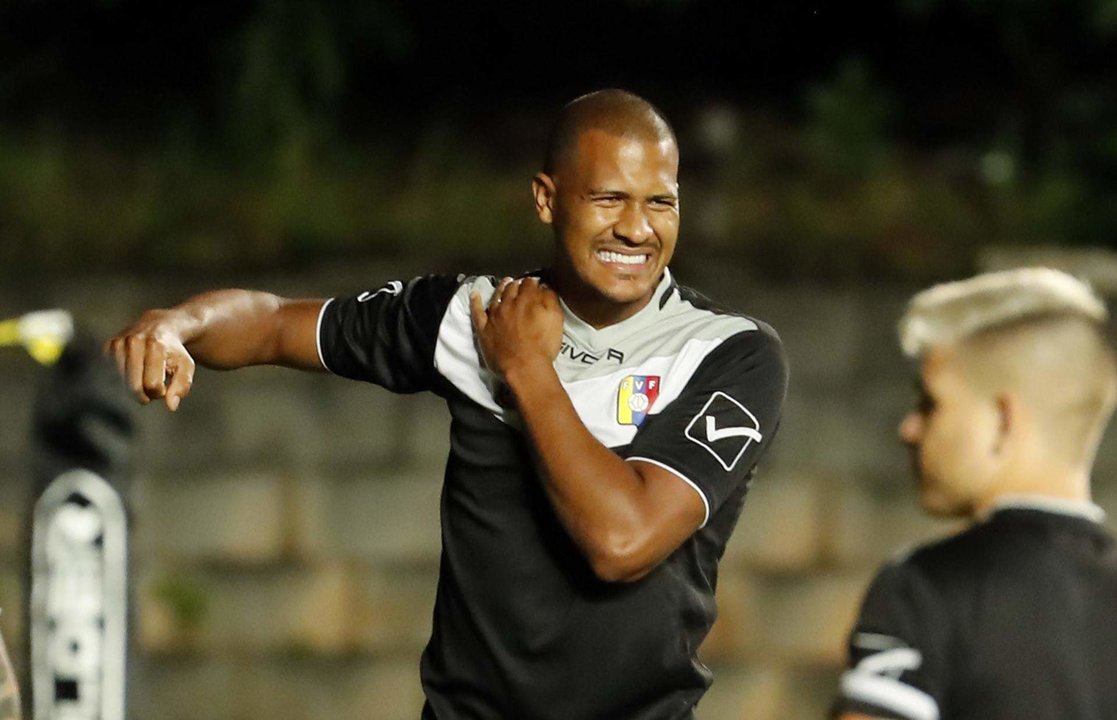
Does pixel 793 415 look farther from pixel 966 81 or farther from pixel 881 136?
pixel 966 81

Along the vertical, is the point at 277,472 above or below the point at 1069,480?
below

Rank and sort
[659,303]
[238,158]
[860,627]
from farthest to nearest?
[238,158], [659,303], [860,627]

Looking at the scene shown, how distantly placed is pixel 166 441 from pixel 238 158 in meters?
1.42

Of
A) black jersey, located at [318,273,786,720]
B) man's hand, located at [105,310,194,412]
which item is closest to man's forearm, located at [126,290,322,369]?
man's hand, located at [105,310,194,412]

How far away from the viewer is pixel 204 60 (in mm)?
7305

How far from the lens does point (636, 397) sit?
3.29 meters

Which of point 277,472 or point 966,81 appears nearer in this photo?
point 277,472

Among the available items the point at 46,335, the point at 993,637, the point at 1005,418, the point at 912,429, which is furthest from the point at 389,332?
the point at 993,637

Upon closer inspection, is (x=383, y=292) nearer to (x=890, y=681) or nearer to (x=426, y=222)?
(x=890, y=681)

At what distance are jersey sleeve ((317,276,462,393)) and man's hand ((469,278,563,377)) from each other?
0.56ft

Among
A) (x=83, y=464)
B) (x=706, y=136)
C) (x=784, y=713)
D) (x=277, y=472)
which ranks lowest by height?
(x=784, y=713)

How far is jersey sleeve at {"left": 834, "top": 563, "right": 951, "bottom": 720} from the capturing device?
7.80ft

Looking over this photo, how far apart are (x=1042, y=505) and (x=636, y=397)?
958 mm

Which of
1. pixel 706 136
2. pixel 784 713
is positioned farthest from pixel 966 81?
pixel 784 713
